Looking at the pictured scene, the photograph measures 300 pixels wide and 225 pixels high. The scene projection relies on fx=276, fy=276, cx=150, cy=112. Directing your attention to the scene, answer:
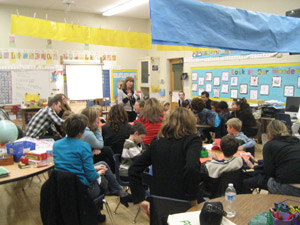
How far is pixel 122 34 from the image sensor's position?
525 centimetres

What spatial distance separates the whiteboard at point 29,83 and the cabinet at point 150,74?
3348 millimetres

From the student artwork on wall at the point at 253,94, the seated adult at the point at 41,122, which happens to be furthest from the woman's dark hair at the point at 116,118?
the student artwork on wall at the point at 253,94

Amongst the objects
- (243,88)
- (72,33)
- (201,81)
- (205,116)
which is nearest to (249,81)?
(243,88)

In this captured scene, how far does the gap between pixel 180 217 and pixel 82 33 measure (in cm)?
398

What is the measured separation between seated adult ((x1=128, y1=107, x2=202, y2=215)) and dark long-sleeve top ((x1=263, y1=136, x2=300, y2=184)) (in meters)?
1.04

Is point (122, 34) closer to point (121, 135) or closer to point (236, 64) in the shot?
point (121, 135)

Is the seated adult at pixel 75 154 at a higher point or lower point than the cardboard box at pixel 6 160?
higher

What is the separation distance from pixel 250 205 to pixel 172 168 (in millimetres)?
563

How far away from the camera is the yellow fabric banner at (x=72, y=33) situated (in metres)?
4.24

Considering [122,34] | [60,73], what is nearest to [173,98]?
[60,73]

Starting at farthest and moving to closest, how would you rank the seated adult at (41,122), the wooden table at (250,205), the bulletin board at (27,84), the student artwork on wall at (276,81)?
the bulletin board at (27,84) → the student artwork on wall at (276,81) → the seated adult at (41,122) → the wooden table at (250,205)

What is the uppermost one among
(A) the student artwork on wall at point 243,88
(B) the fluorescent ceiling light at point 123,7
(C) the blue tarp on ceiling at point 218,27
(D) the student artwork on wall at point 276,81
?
(B) the fluorescent ceiling light at point 123,7

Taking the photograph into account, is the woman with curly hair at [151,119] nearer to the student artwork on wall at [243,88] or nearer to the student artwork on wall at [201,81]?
the student artwork on wall at [243,88]

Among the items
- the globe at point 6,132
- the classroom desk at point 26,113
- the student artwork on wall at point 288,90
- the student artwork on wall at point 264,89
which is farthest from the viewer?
the classroom desk at point 26,113
